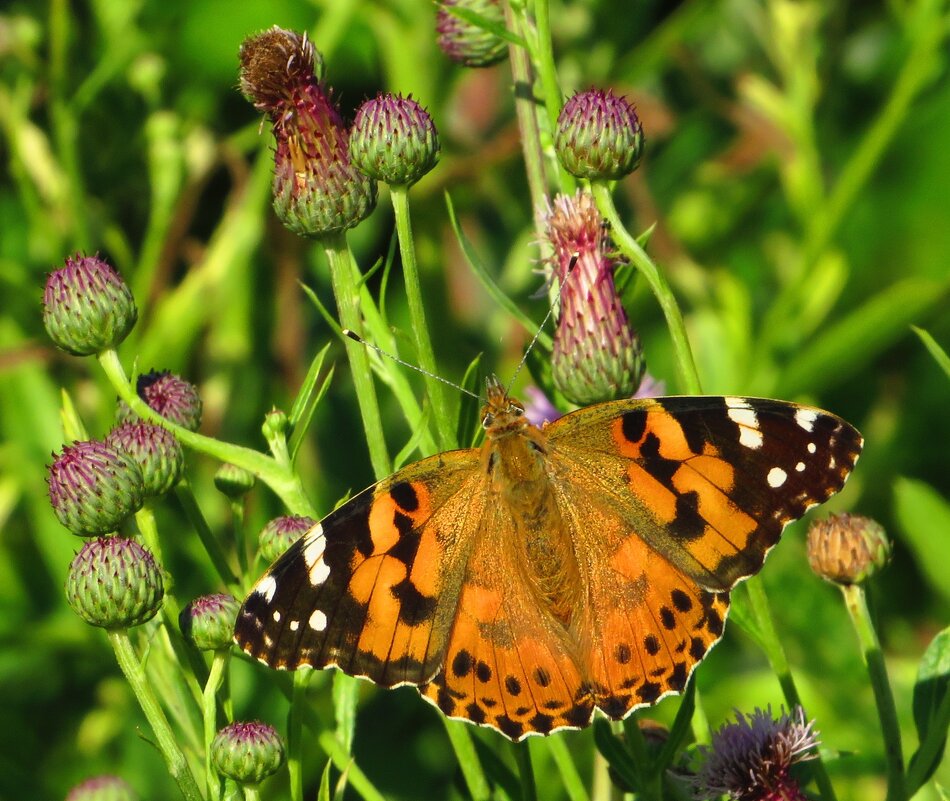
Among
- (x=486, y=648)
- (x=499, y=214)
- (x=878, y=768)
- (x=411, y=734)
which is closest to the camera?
(x=486, y=648)

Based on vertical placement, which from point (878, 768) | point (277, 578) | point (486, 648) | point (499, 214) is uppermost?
point (499, 214)

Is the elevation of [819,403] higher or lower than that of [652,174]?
lower

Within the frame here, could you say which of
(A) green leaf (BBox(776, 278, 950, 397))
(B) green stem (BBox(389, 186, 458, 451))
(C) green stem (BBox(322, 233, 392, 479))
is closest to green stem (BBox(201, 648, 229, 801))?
(C) green stem (BBox(322, 233, 392, 479))

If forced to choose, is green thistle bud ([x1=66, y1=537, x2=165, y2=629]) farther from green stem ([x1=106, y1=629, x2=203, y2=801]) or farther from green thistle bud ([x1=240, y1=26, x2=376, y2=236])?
green thistle bud ([x1=240, y1=26, x2=376, y2=236])

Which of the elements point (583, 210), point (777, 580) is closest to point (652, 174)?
point (777, 580)

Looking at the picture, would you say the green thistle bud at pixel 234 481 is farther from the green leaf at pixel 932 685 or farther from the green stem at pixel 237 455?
the green leaf at pixel 932 685

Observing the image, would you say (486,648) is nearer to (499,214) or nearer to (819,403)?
(819,403)
